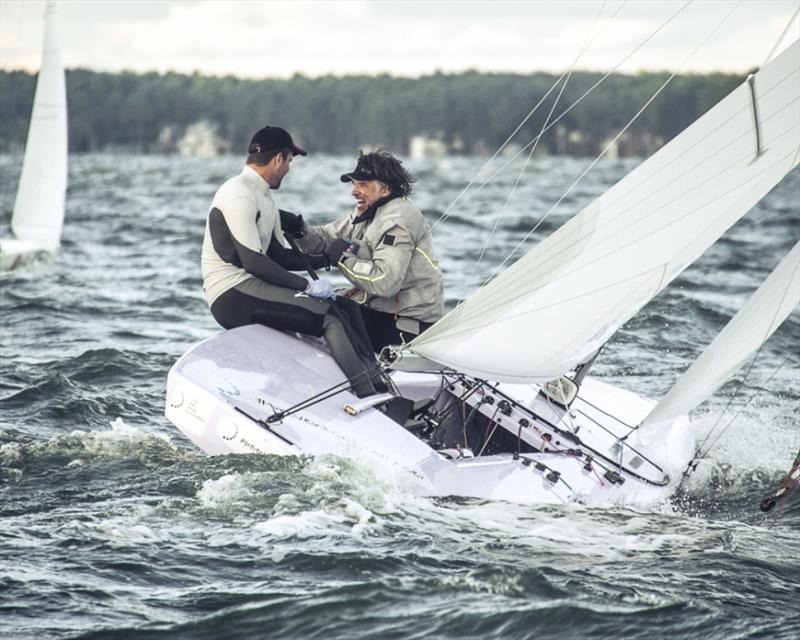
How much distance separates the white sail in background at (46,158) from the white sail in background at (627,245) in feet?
47.4

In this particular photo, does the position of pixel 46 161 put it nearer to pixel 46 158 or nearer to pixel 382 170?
pixel 46 158

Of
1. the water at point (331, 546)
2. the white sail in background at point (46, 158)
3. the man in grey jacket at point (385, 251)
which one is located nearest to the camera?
the water at point (331, 546)

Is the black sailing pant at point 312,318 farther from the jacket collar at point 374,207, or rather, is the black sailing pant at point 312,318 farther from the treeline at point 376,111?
the treeline at point 376,111

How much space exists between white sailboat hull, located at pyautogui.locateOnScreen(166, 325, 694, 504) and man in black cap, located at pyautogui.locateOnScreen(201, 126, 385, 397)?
141mm

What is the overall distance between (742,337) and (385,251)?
198 centimetres

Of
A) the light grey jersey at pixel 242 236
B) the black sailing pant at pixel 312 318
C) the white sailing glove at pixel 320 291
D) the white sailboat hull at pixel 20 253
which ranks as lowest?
the white sailboat hull at pixel 20 253

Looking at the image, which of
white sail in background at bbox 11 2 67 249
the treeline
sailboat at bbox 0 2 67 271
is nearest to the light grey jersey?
sailboat at bbox 0 2 67 271

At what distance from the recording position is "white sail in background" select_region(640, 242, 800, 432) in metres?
7.14

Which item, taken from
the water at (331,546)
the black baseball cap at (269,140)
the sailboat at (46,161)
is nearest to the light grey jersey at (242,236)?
the black baseball cap at (269,140)

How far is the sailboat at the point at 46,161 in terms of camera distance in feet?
68.8

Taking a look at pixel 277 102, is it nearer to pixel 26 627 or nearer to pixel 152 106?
pixel 152 106

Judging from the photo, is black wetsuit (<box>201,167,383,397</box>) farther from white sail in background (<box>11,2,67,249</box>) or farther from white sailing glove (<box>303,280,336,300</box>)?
white sail in background (<box>11,2,67,249</box>)

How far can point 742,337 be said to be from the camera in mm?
7324

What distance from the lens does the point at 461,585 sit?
6340mm
